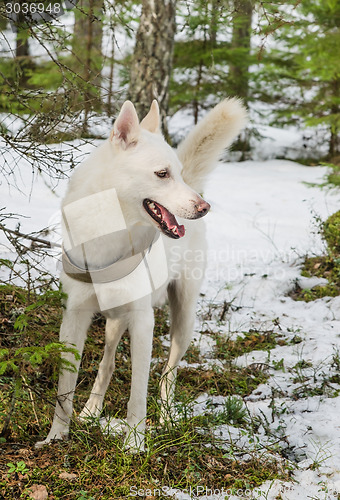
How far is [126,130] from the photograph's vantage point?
2.74m

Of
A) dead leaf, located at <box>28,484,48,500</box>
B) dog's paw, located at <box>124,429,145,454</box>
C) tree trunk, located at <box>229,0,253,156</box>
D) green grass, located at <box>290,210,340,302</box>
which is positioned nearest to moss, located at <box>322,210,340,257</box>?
green grass, located at <box>290,210,340,302</box>

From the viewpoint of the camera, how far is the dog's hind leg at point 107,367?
10.5 ft

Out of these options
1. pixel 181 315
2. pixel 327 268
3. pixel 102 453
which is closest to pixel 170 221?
pixel 181 315

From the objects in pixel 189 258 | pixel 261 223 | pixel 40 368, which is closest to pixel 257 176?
pixel 261 223

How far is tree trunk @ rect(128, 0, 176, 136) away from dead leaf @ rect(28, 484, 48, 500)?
4.50 m

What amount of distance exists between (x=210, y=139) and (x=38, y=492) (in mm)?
2519

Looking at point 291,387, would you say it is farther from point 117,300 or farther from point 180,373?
point 117,300

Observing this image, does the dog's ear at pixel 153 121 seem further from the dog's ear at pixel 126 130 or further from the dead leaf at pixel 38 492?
the dead leaf at pixel 38 492

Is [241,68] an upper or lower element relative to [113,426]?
upper

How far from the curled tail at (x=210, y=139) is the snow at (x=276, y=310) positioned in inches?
41.6

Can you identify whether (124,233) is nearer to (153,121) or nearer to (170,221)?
(170,221)

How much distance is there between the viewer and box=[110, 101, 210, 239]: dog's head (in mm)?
2703

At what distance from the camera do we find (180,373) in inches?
151

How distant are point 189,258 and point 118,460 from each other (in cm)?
165
